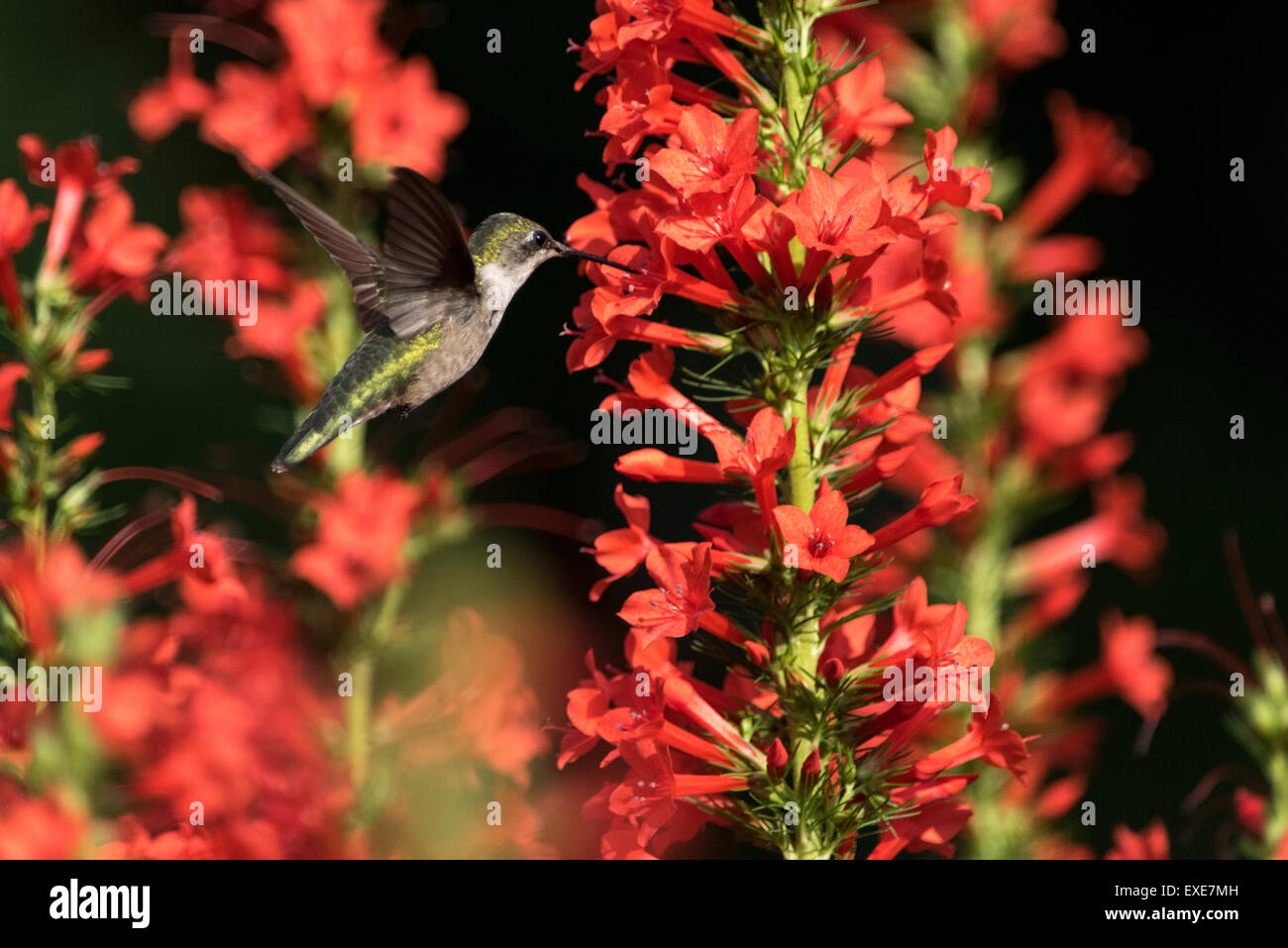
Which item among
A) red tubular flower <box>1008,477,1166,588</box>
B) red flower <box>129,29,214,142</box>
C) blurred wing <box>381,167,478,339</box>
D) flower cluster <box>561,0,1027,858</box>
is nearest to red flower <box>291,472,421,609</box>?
blurred wing <box>381,167,478,339</box>

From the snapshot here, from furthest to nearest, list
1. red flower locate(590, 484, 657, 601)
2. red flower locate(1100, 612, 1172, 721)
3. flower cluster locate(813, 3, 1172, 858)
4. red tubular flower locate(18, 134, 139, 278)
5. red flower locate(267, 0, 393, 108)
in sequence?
red flower locate(1100, 612, 1172, 721) < flower cluster locate(813, 3, 1172, 858) < red flower locate(267, 0, 393, 108) < red tubular flower locate(18, 134, 139, 278) < red flower locate(590, 484, 657, 601)

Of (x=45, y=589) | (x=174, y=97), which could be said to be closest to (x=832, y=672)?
(x=45, y=589)

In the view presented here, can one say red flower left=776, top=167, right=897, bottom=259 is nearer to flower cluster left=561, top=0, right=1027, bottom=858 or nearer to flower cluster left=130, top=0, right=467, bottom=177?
flower cluster left=561, top=0, right=1027, bottom=858

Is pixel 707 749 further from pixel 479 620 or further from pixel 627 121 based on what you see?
pixel 479 620

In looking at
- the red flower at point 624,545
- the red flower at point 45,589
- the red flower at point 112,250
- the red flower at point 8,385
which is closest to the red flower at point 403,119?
the red flower at point 112,250

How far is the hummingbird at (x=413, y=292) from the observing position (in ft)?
8.74

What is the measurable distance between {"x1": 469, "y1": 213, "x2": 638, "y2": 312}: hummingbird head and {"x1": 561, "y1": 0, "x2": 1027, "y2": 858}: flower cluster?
30.0 inches

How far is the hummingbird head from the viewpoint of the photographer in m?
2.86

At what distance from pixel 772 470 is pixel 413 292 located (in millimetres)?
1254

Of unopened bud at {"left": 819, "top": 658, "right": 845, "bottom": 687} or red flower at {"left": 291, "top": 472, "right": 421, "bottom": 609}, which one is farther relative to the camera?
red flower at {"left": 291, "top": 472, "right": 421, "bottom": 609}

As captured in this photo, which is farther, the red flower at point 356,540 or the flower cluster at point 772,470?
the red flower at point 356,540

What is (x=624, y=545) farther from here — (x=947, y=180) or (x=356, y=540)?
(x=356, y=540)

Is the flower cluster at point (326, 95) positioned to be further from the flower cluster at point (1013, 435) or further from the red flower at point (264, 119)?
the flower cluster at point (1013, 435)

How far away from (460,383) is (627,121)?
74.2 inches
